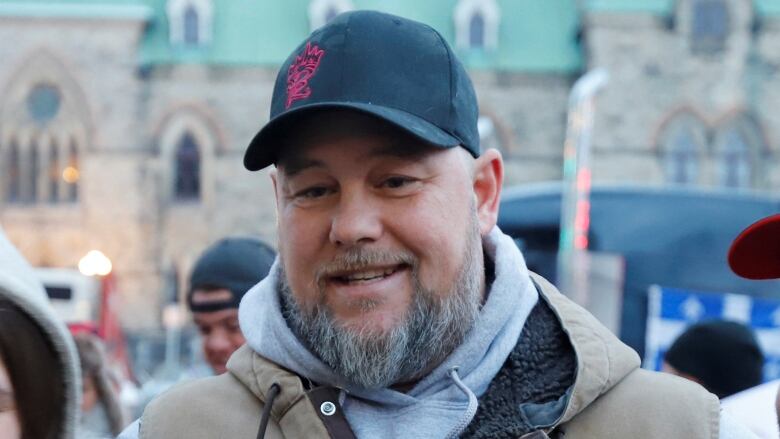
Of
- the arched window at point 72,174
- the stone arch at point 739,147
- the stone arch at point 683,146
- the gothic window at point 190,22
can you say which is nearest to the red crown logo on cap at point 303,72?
the stone arch at point 683,146

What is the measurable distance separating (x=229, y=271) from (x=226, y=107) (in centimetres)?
2195

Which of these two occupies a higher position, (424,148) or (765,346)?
(424,148)

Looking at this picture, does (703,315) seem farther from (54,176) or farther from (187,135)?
(54,176)

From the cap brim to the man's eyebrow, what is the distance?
0.03 metres

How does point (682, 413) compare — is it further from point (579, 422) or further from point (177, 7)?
point (177, 7)

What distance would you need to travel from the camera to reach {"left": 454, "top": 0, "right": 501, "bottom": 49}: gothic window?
25.9 metres

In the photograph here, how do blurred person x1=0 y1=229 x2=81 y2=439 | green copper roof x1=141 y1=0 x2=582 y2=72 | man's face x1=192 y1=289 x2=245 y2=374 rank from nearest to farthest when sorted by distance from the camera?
blurred person x1=0 y1=229 x2=81 y2=439, man's face x1=192 y1=289 x2=245 y2=374, green copper roof x1=141 y1=0 x2=582 y2=72

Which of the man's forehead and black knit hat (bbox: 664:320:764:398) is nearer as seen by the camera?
the man's forehead

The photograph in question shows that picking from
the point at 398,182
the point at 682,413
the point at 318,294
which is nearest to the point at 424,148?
the point at 398,182

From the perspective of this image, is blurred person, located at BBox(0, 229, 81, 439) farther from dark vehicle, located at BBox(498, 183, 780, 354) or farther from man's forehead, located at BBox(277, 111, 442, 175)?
dark vehicle, located at BBox(498, 183, 780, 354)

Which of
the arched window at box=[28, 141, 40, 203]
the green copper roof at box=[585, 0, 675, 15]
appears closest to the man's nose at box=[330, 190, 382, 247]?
the green copper roof at box=[585, 0, 675, 15]

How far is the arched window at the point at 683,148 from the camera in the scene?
79.4 ft

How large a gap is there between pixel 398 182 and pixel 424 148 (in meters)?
0.07

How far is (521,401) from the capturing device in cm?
163
